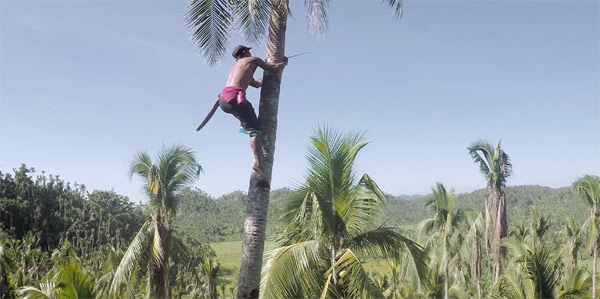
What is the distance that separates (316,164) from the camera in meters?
6.84

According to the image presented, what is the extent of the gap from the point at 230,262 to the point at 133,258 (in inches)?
2400

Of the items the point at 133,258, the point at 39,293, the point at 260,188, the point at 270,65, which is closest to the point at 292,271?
the point at 260,188

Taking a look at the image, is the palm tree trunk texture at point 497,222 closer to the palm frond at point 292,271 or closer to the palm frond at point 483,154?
the palm frond at point 483,154

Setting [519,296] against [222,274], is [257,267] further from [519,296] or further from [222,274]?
[222,274]

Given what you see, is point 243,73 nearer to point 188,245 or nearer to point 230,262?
point 188,245

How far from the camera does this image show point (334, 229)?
22.2 ft

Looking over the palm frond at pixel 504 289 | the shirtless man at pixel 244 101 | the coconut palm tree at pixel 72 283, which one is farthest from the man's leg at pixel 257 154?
the palm frond at pixel 504 289

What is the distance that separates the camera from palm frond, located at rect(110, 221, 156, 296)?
943cm

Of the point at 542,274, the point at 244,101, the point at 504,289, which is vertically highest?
the point at 244,101

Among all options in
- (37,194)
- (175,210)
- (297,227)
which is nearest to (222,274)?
(37,194)

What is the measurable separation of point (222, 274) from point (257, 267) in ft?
179

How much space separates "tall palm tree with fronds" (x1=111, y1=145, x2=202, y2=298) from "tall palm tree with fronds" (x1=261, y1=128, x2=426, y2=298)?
451 cm

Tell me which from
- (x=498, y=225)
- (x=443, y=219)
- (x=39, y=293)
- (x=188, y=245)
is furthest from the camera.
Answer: (x=188, y=245)

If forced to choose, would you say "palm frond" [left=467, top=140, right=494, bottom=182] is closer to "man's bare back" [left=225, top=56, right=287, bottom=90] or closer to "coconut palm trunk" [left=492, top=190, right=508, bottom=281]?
"coconut palm trunk" [left=492, top=190, right=508, bottom=281]
